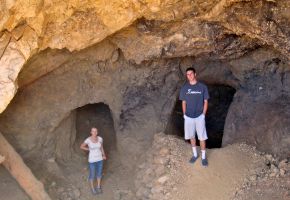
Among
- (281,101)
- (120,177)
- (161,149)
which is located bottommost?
(120,177)

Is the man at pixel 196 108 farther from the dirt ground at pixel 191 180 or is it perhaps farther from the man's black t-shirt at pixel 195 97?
the dirt ground at pixel 191 180

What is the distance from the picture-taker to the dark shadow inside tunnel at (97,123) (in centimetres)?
865

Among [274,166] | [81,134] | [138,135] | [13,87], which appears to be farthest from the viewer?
[81,134]

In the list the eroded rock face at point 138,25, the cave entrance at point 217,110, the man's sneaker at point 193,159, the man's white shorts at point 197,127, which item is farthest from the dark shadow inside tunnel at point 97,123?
the eroded rock face at point 138,25

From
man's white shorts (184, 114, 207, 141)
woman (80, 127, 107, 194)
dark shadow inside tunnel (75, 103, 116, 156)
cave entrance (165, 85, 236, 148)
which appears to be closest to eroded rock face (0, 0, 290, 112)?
man's white shorts (184, 114, 207, 141)

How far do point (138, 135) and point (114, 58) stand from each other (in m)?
1.40

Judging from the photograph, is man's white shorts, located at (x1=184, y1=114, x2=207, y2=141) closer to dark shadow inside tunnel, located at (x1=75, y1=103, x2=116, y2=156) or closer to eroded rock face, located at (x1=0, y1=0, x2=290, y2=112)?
eroded rock face, located at (x1=0, y1=0, x2=290, y2=112)

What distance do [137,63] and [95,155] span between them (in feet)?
5.38

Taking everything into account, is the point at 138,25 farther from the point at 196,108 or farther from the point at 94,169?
the point at 94,169

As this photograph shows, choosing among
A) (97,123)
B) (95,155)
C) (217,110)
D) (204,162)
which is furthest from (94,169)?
(217,110)

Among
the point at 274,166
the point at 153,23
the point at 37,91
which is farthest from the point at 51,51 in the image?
the point at 274,166

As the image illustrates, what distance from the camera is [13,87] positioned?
244 inches

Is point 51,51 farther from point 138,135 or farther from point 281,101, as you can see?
point 281,101

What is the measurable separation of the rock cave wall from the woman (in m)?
0.76
